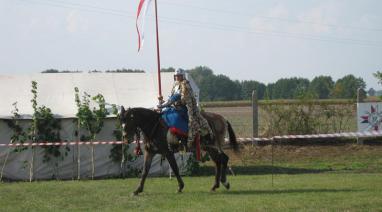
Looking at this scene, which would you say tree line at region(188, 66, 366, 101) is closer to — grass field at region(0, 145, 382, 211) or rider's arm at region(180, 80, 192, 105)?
grass field at region(0, 145, 382, 211)

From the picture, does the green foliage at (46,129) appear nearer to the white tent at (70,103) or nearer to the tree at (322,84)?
the white tent at (70,103)

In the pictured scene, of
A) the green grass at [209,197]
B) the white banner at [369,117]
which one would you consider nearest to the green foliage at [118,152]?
the green grass at [209,197]

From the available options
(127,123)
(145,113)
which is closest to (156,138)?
(145,113)

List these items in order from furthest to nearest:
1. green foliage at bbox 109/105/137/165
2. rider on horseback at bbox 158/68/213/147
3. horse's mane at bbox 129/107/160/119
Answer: green foliage at bbox 109/105/137/165 < rider on horseback at bbox 158/68/213/147 < horse's mane at bbox 129/107/160/119

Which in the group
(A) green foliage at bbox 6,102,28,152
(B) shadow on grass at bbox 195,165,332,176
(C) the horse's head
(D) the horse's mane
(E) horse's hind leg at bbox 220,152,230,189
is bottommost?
Answer: (B) shadow on grass at bbox 195,165,332,176

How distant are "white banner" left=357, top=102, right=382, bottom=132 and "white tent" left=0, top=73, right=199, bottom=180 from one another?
7.36m

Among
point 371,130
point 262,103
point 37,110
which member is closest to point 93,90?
point 37,110

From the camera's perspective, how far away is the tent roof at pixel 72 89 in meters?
19.1

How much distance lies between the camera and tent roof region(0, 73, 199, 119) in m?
19.1

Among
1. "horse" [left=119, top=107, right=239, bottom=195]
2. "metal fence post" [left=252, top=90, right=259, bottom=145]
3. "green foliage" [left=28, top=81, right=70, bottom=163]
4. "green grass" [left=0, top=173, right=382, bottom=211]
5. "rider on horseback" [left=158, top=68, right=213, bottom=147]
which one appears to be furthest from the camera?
"metal fence post" [left=252, top=90, right=259, bottom=145]

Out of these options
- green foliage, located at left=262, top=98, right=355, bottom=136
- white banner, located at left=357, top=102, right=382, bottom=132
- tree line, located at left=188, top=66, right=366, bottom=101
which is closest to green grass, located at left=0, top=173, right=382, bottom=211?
white banner, located at left=357, top=102, right=382, bottom=132

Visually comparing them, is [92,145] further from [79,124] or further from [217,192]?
[217,192]

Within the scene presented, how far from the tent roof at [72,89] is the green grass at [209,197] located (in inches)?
174

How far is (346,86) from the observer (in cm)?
5262
